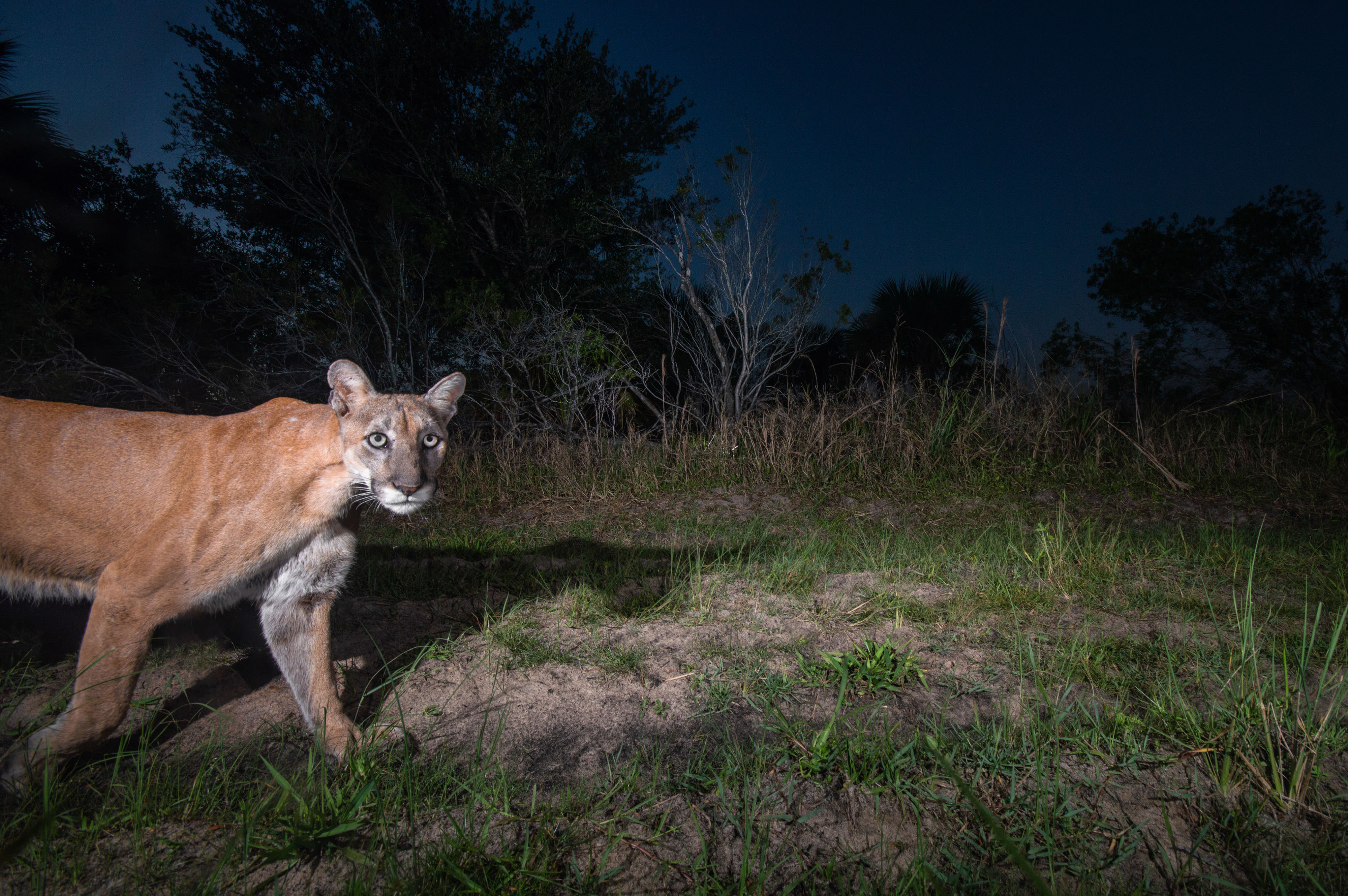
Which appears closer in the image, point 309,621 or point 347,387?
point 309,621

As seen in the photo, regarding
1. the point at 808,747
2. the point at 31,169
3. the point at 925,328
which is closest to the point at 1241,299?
the point at 925,328

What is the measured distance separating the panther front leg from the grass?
0.53ft

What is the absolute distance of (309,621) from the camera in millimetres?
2441

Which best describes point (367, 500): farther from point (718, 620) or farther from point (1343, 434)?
point (1343, 434)

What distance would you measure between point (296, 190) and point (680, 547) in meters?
8.31

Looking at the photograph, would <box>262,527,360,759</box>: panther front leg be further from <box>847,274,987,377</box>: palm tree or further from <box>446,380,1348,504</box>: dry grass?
<box>847,274,987,377</box>: palm tree

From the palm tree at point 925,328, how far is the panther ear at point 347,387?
36.3 ft

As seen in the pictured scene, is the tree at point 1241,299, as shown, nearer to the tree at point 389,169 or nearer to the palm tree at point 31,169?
the tree at point 389,169

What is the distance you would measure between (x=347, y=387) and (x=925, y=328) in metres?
12.5

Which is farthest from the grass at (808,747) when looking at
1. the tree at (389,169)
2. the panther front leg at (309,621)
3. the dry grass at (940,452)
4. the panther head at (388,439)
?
the tree at (389,169)

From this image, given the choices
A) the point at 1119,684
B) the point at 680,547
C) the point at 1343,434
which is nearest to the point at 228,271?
the point at 680,547

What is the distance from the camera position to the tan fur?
2195 millimetres

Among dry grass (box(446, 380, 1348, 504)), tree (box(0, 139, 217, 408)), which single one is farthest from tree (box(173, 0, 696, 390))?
dry grass (box(446, 380, 1348, 504))

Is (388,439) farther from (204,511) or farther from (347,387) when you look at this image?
(204,511)
